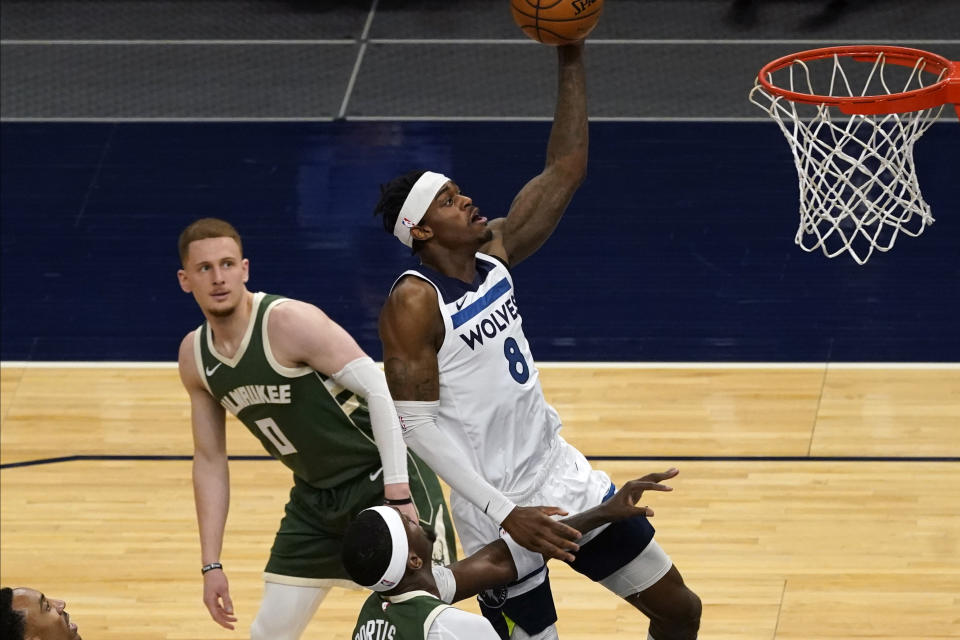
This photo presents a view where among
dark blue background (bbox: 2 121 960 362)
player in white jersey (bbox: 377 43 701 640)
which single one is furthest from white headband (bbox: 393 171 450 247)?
dark blue background (bbox: 2 121 960 362)

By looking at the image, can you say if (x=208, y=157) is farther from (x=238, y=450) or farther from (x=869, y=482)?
(x=869, y=482)

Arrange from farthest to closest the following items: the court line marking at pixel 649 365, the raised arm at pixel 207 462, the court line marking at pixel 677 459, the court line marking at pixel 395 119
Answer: the court line marking at pixel 395 119 → the court line marking at pixel 649 365 → the court line marking at pixel 677 459 → the raised arm at pixel 207 462

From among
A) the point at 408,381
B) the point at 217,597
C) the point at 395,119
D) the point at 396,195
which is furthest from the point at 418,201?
the point at 395,119

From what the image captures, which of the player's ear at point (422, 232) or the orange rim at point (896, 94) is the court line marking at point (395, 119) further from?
the player's ear at point (422, 232)

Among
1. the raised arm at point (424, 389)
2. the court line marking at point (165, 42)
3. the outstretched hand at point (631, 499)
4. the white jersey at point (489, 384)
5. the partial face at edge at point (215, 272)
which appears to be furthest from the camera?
the court line marking at point (165, 42)

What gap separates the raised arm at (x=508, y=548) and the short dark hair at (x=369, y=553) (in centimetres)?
64

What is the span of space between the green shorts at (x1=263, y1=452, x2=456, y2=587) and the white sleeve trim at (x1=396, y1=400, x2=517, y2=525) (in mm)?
602

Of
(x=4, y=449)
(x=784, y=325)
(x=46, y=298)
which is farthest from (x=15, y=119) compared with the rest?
(x=784, y=325)

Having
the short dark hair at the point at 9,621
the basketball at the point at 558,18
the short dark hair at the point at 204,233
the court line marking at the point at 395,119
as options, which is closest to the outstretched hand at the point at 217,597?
the short dark hair at the point at 204,233

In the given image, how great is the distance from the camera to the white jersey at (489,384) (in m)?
4.64

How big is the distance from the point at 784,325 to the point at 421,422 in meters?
4.31

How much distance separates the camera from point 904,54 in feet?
18.3

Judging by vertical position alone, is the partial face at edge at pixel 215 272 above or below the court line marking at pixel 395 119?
above

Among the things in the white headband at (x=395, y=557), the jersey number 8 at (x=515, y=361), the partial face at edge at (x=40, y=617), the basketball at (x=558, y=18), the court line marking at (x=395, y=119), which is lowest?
the court line marking at (x=395, y=119)
